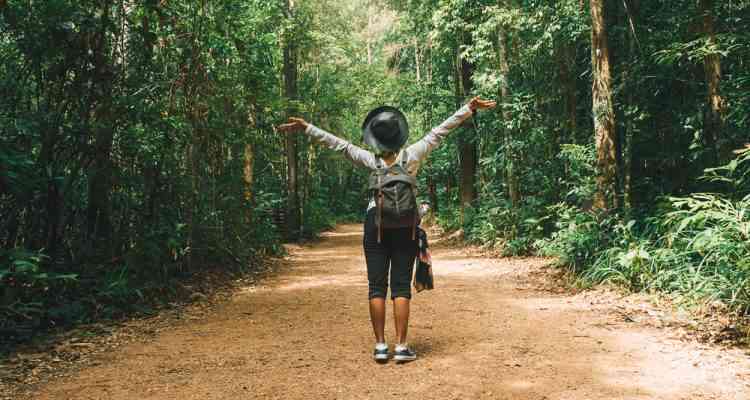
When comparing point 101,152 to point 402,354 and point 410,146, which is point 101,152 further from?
point 402,354

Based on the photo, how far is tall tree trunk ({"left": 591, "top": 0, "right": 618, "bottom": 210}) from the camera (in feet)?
29.7

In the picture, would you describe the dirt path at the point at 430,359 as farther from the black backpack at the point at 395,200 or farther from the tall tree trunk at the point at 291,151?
the tall tree trunk at the point at 291,151

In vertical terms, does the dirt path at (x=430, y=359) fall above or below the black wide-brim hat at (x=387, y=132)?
below

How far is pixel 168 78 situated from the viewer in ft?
28.1

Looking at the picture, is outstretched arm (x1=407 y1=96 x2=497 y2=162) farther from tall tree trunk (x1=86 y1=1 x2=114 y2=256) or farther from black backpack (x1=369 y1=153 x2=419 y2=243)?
tall tree trunk (x1=86 y1=1 x2=114 y2=256)

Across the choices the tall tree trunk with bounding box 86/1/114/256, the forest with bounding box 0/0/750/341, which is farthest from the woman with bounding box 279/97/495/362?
the tall tree trunk with bounding box 86/1/114/256

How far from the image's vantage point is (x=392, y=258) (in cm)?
496

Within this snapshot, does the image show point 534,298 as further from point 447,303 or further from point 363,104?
point 363,104

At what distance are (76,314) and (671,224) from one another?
25.9 feet

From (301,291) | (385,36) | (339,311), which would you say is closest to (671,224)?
(339,311)

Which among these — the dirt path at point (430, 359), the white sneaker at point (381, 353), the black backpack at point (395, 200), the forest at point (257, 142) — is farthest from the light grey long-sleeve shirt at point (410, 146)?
the forest at point (257, 142)

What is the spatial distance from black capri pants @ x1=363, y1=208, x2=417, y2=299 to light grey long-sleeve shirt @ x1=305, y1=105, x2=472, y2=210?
290 millimetres

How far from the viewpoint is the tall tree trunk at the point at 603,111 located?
29.7ft

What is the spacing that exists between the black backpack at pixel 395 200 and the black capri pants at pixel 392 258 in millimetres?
163
